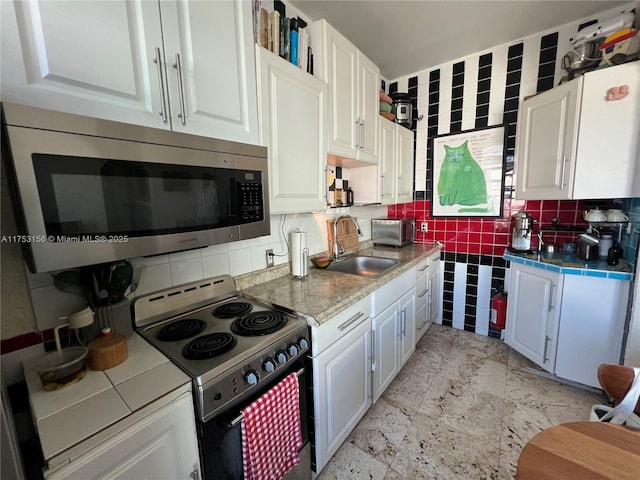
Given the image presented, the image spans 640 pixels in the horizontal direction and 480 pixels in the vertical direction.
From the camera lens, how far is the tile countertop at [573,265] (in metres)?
1.63

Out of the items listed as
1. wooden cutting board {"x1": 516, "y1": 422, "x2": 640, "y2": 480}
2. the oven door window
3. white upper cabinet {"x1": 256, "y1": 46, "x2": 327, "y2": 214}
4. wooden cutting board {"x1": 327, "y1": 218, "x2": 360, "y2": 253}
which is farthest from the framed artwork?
the oven door window

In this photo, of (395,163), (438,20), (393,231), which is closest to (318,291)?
(393,231)

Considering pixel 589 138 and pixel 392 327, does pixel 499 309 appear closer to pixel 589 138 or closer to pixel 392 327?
pixel 392 327

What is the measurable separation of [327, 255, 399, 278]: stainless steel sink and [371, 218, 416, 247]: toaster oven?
1.47ft

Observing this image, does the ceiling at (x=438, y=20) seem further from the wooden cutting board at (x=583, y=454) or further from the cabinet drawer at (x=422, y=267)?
the wooden cutting board at (x=583, y=454)

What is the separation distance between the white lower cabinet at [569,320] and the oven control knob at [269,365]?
1977mm

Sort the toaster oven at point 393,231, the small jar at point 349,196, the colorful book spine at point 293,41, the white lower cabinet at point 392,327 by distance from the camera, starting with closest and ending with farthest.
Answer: the colorful book spine at point 293,41
the white lower cabinet at point 392,327
the small jar at point 349,196
the toaster oven at point 393,231

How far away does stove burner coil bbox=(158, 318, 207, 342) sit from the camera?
101 cm

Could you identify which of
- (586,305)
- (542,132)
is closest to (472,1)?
(542,132)

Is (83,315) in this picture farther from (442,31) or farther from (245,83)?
(442,31)

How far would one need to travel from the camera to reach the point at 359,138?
6.22 ft

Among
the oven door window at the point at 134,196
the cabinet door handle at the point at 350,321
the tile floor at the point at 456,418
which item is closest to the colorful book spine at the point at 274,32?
the oven door window at the point at 134,196

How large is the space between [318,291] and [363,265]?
95cm

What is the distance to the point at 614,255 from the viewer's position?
173 centimetres
